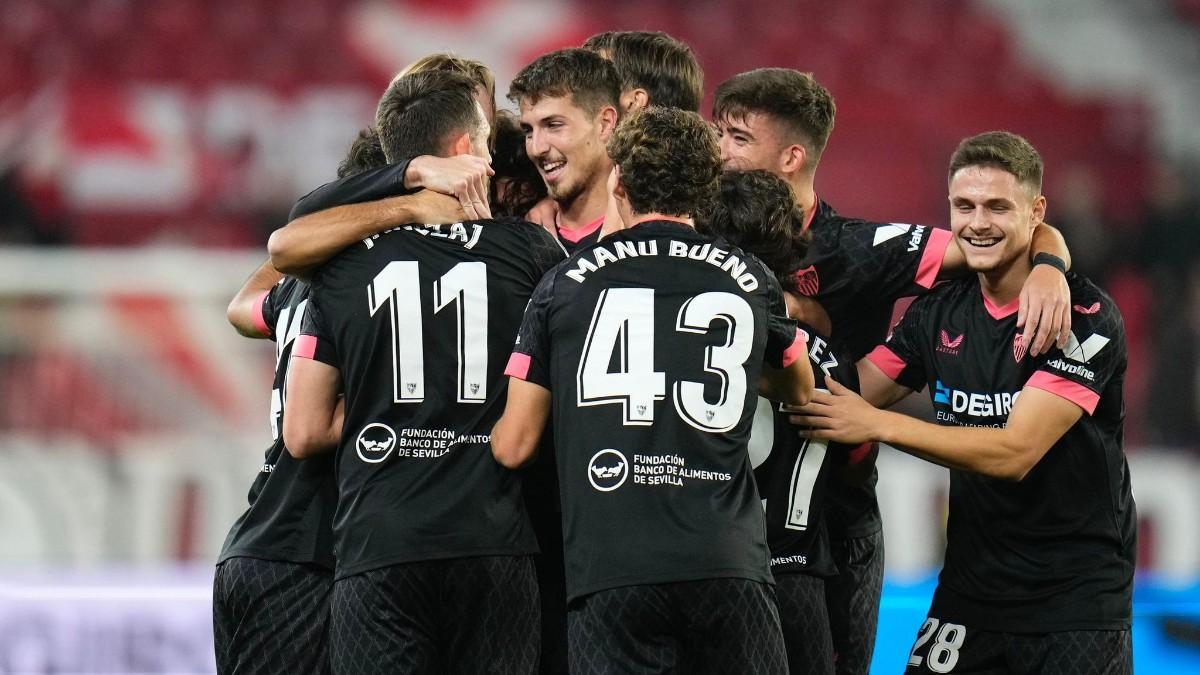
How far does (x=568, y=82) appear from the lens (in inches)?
166

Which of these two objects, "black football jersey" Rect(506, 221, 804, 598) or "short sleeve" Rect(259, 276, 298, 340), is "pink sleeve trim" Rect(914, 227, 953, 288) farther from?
"short sleeve" Rect(259, 276, 298, 340)

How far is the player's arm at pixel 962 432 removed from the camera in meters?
3.77

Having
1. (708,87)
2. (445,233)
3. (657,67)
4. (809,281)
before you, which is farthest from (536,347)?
(708,87)

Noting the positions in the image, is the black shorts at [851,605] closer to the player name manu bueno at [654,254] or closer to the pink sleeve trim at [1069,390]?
the pink sleeve trim at [1069,390]

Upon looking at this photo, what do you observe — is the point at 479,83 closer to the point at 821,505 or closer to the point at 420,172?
the point at 420,172

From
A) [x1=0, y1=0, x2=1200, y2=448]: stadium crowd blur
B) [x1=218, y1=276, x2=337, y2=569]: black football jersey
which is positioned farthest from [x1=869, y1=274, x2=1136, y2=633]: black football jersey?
[x1=0, y1=0, x2=1200, y2=448]: stadium crowd blur

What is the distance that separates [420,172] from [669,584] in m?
1.17

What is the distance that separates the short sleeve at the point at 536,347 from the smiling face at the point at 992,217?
136 centimetres

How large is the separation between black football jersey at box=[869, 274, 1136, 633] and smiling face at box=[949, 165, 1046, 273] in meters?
0.15

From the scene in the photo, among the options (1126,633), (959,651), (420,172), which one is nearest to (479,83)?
(420,172)

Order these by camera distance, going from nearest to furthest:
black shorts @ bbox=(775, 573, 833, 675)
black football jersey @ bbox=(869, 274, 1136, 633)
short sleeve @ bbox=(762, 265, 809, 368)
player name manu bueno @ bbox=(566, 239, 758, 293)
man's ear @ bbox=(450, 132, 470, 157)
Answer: player name manu bueno @ bbox=(566, 239, 758, 293), short sleeve @ bbox=(762, 265, 809, 368), man's ear @ bbox=(450, 132, 470, 157), black shorts @ bbox=(775, 573, 833, 675), black football jersey @ bbox=(869, 274, 1136, 633)

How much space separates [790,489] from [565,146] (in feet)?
3.95

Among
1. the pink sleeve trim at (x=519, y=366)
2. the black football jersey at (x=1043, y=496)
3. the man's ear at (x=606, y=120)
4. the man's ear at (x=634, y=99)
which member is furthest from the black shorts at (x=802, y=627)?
the man's ear at (x=634, y=99)

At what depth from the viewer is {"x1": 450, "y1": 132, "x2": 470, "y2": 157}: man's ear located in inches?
143
